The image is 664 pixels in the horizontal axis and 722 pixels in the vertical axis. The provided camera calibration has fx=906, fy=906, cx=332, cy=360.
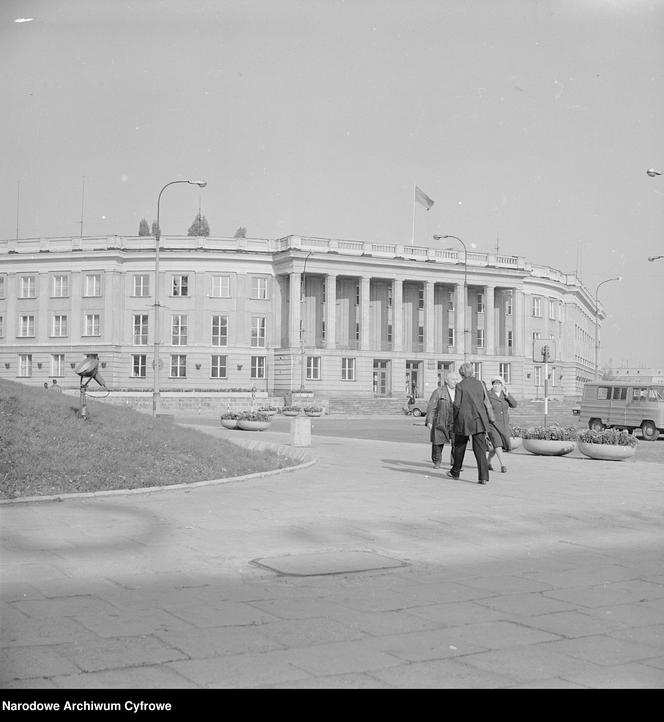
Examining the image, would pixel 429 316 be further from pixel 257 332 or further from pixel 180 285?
pixel 180 285

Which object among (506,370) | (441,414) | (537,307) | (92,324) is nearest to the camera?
(441,414)

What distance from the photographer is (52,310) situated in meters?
83.4

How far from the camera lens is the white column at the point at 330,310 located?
82.2 metres

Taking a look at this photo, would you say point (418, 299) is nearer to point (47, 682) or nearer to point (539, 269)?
point (539, 269)

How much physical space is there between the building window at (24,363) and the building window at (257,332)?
2064 centimetres

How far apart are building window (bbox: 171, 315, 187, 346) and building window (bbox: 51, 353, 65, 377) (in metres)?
10.5

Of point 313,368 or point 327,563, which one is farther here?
point 313,368

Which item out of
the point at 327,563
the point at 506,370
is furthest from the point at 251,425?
the point at 506,370

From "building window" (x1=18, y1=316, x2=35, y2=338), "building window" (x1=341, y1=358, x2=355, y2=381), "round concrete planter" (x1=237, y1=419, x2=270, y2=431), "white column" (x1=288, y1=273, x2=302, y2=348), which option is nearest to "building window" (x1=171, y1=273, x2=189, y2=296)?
"white column" (x1=288, y1=273, x2=302, y2=348)

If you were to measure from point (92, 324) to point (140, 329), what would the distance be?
447 centimetres

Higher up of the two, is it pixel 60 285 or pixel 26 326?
pixel 60 285

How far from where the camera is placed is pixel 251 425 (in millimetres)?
33062

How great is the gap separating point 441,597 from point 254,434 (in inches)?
984

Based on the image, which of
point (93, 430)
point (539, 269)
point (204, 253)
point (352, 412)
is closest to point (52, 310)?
point (204, 253)
